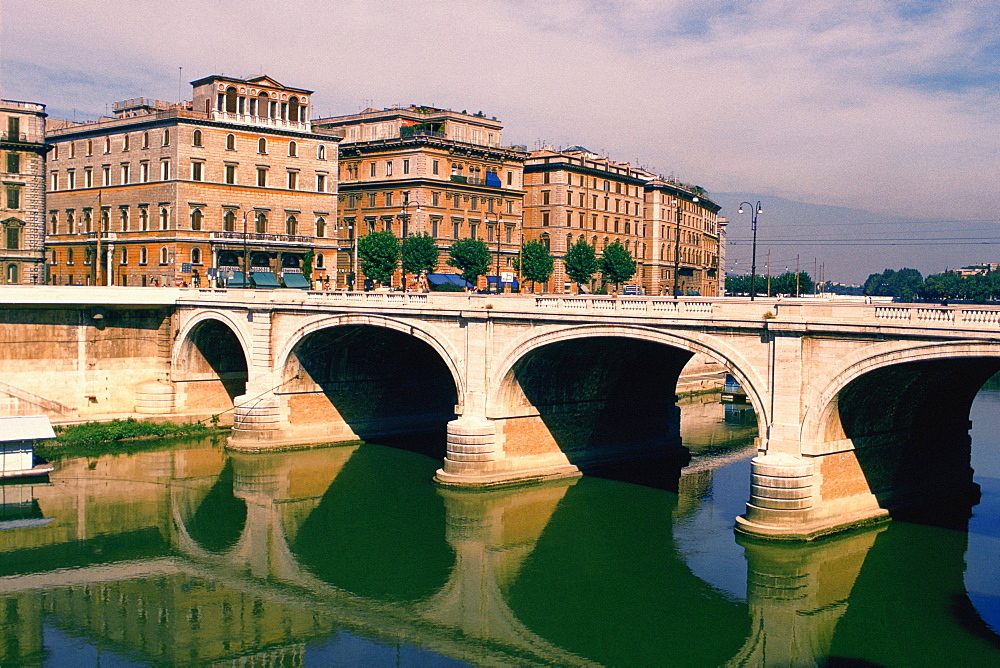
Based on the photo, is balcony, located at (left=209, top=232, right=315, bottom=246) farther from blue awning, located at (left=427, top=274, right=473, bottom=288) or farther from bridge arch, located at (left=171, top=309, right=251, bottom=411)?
bridge arch, located at (left=171, top=309, right=251, bottom=411)

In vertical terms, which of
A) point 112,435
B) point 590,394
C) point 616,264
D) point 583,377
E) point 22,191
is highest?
point 22,191

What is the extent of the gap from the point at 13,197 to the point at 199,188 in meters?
12.6

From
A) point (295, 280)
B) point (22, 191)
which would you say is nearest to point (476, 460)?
point (295, 280)

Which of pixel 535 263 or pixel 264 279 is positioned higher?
pixel 535 263

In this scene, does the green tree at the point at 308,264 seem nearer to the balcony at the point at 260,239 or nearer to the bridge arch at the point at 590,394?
the balcony at the point at 260,239

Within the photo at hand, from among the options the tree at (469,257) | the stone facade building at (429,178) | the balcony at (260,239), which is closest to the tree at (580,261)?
the stone facade building at (429,178)

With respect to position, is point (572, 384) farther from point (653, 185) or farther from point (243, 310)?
point (653, 185)

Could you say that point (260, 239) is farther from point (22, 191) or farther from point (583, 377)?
point (583, 377)

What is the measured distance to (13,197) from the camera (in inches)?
2751

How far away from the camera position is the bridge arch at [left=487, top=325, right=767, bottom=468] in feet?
139

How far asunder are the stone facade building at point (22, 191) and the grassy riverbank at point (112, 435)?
72.0ft

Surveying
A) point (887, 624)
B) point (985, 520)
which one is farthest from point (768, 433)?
point (985, 520)

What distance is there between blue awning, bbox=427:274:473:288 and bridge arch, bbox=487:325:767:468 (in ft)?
118

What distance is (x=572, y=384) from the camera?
47000 mm
